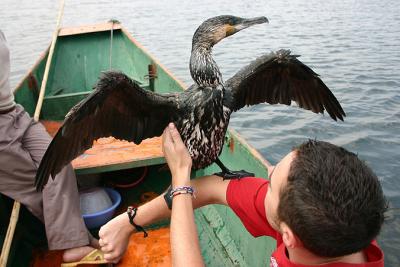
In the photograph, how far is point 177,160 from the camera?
1716mm

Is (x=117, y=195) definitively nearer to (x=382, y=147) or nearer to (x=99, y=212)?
(x=99, y=212)

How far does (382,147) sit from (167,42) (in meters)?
7.76

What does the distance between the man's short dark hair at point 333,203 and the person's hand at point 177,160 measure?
562mm

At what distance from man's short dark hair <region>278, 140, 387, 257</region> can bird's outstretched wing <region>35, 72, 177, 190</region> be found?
1.18 meters

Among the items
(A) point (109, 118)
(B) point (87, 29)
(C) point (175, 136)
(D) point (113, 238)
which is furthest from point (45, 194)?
(B) point (87, 29)

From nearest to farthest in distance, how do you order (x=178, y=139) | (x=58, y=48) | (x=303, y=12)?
(x=178, y=139), (x=58, y=48), (x=303, y=12)

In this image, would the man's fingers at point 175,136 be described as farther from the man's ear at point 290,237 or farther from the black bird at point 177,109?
the man's ear at point 290,237

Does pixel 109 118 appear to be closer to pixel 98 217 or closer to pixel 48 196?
pixel 48 196

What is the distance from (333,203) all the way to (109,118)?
152 centimetres

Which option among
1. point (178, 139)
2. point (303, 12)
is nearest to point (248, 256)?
point (178, 139)

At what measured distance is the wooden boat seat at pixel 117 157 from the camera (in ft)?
10.8

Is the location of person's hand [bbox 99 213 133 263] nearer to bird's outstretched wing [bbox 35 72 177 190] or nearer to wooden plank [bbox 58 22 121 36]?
bird's outstretched wing [bbox 35 72 177 190]

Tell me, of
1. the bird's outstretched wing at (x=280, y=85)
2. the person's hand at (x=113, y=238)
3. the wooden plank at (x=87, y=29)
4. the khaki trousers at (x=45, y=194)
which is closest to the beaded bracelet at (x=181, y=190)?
the person's hand at (x=113, y=238)

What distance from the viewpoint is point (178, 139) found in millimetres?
1816
